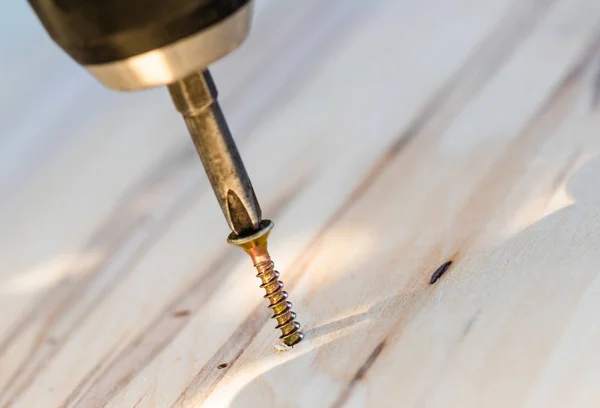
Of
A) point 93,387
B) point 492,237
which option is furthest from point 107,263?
point 492,237

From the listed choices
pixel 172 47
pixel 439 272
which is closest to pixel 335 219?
pixel 439 272

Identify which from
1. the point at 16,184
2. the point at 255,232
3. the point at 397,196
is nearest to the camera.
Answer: the point at 255,232

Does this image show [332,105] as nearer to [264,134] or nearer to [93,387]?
[264,134]

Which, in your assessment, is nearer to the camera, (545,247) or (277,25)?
(545,247)

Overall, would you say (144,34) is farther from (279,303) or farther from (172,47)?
(279,303)

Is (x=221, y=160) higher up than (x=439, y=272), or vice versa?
(x=221, y=160)

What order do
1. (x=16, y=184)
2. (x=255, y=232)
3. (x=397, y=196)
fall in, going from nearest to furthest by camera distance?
(x=255, y=232), (x=397, y=196), (x=16, y=184)
